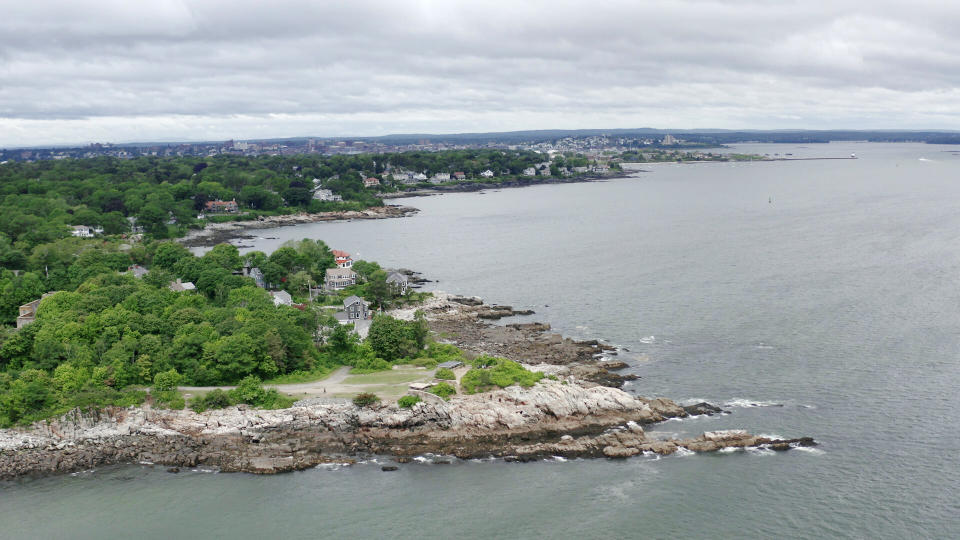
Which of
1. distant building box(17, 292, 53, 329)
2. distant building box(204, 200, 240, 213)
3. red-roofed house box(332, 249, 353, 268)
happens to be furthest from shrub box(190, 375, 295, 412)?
distant building box(204, 200, 240, 213)

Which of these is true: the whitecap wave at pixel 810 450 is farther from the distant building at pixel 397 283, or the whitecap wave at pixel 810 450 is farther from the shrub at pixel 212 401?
the distant building at pixel 397 283

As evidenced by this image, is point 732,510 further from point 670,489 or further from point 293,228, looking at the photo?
point 293,228

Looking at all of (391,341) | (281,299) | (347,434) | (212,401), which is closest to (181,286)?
(281,299)

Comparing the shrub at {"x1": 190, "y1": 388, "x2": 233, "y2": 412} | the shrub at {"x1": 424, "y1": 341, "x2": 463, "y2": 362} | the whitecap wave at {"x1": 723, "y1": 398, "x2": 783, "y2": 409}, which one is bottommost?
the whitecap wave at {"x1": 723, "y1": 398, "x2": 783, "y2": 409}

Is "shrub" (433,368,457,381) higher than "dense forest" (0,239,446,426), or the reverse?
"dense forest" (0,239,446,426)

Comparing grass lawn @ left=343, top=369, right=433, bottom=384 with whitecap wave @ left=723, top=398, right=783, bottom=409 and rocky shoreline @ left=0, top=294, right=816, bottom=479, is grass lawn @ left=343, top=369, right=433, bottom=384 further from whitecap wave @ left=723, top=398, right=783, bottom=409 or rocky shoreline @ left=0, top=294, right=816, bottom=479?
whitecap wave @ left=723, top=398, right=783, bottom=409

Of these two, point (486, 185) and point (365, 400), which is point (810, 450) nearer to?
point (365, 400)
